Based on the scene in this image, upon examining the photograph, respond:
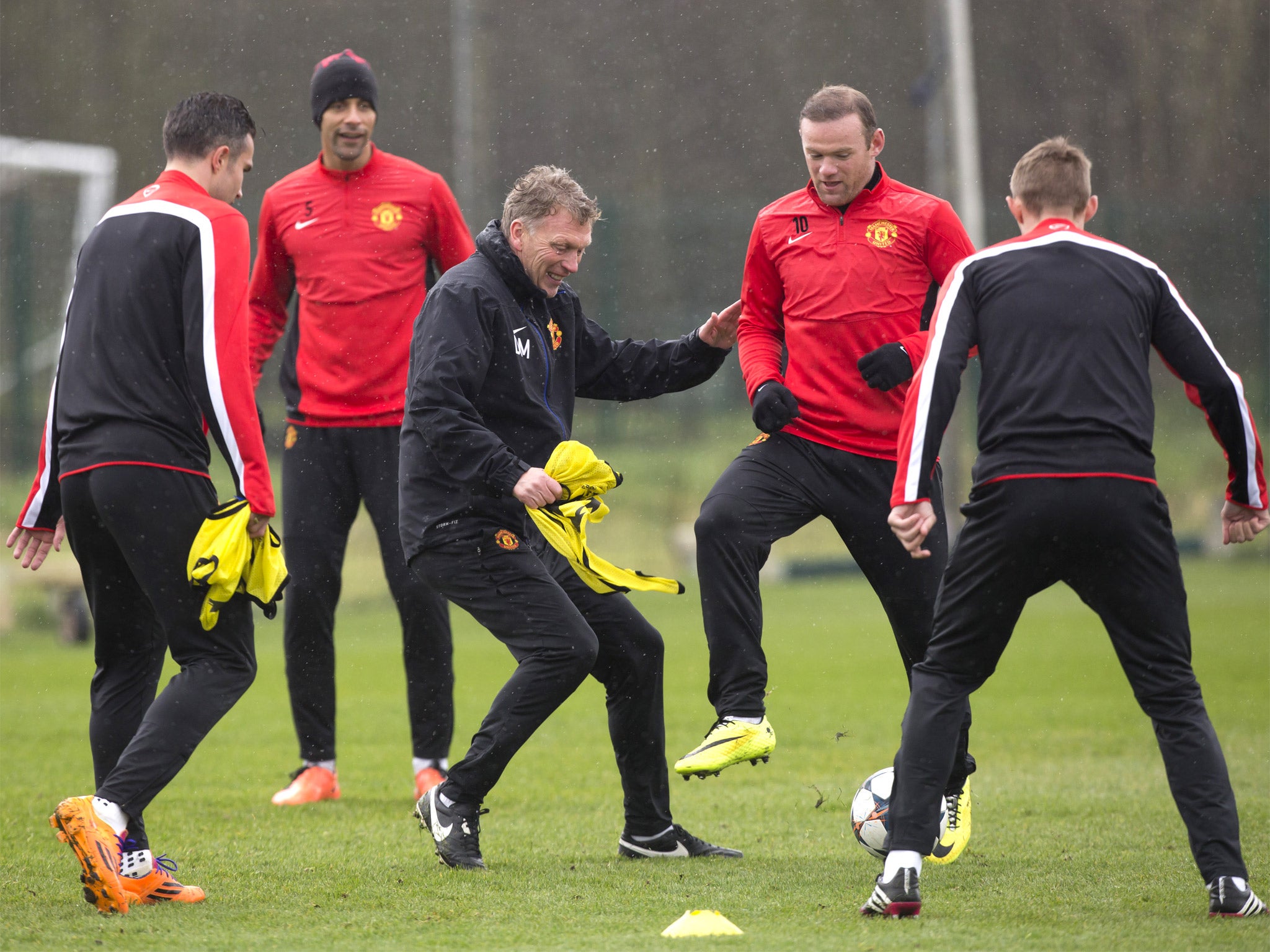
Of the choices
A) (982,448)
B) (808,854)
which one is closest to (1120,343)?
(982,448)

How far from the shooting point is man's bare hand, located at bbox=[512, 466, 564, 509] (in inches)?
153

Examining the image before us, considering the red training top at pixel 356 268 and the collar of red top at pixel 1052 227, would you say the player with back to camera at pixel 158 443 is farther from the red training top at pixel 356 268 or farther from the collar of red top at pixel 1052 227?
the collar of red top at pixel 1052 227

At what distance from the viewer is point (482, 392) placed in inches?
167

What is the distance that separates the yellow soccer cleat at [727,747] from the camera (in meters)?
3.97

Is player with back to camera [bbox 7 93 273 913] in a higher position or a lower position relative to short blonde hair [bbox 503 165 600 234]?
lower

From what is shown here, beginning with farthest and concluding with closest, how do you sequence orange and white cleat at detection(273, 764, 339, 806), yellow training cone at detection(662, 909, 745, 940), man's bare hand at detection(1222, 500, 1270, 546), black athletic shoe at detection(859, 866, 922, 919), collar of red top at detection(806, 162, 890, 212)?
orange and white cleat at detection(273, 764, 339, 806) → collar of red top at detection(806, 162, 890, 212) → man's bare hand at detection(1222, 500, 1270, 546) → black athletic shoe at detection(859, 866, 922, 919) → yellow training cone at detection(662, 909, 745, 940)

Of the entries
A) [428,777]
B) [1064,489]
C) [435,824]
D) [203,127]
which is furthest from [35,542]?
[1064,489]

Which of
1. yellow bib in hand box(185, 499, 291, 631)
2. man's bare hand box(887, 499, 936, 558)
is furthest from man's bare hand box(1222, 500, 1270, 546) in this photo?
yellow bib in hand box(185, 499, 291, 631)

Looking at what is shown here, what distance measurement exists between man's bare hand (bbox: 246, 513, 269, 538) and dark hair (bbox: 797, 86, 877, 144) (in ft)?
6.40

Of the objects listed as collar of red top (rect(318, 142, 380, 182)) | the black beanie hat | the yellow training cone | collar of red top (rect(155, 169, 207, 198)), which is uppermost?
the black beanie hat

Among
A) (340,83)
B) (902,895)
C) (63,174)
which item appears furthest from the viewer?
(63,174)

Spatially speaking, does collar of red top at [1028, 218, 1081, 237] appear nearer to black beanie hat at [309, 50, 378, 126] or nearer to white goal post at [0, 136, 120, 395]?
black beanie hat at [309, 50, 378, 126]

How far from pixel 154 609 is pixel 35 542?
50 centimetres

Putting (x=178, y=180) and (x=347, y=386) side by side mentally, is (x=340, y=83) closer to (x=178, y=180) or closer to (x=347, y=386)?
(x=347, y=386)
